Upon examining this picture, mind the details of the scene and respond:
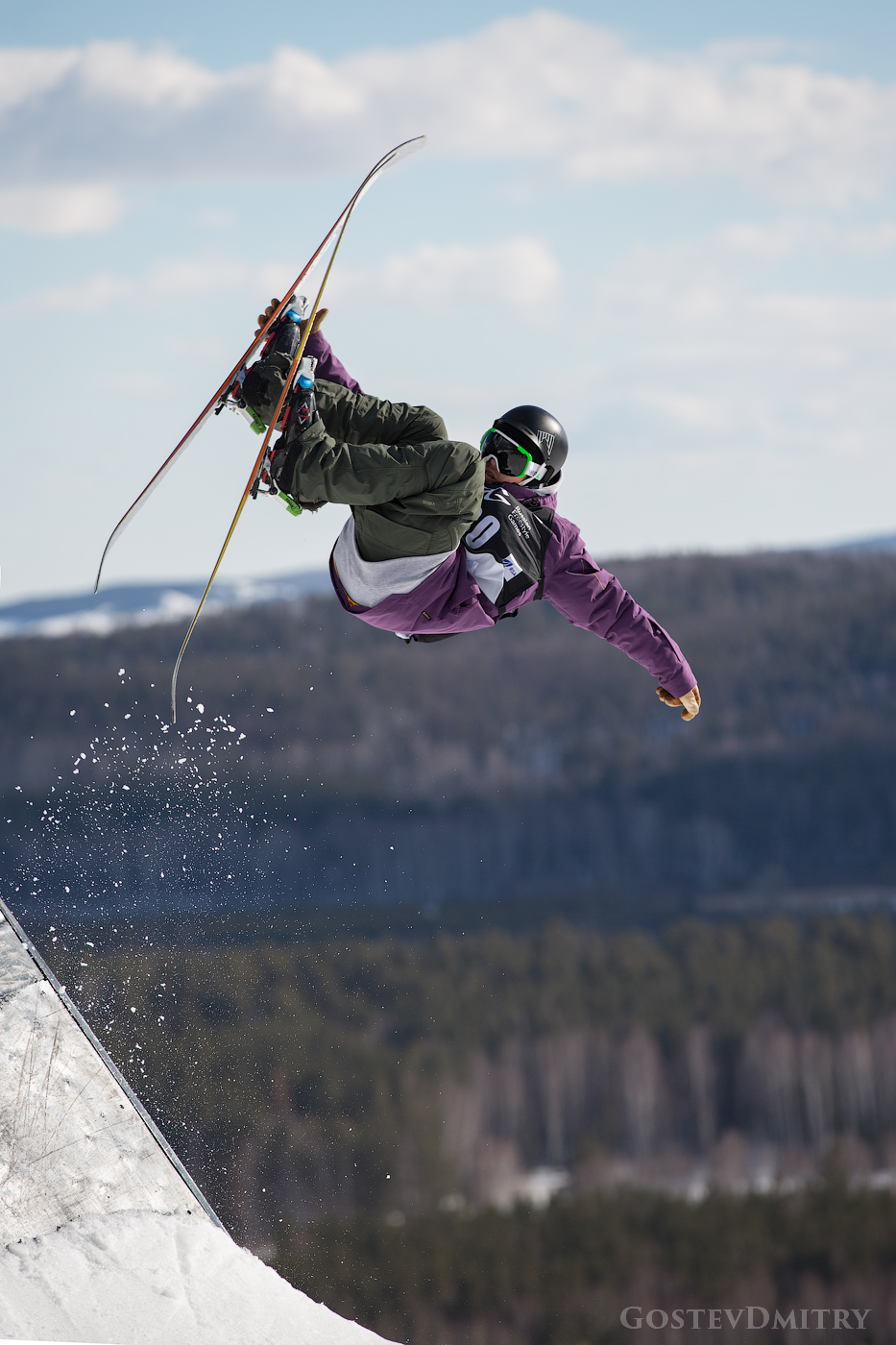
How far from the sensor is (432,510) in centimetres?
497

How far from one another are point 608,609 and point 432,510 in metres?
1.10

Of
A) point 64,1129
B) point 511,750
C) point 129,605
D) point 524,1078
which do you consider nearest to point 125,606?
point 129,605

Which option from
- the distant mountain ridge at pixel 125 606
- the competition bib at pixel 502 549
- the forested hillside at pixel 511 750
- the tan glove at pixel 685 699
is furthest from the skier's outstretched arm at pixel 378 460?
the distant mountain ridge at pixel 125 606

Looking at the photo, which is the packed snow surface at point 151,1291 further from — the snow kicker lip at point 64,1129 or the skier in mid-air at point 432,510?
the skier in mid-air at point 432,510

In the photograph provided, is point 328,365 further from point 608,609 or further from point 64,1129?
point 64,1129

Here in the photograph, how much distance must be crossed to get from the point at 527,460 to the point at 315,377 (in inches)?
39.6

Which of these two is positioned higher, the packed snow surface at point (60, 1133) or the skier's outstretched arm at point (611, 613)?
the skier's outstretched arm at point (611, 613)

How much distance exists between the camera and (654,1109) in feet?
323

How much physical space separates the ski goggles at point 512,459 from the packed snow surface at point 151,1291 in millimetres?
3729

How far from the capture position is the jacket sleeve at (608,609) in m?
5.60

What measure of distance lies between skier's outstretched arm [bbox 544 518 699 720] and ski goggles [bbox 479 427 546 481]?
0.29 metres

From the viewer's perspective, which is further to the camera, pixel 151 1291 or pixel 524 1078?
pixel 524 1078

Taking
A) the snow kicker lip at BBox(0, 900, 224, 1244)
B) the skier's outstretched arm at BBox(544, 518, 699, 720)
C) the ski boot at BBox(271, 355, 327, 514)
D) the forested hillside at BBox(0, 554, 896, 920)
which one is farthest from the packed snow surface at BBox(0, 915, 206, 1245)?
the forested hillside at BBox(0, 554, 896, 920)

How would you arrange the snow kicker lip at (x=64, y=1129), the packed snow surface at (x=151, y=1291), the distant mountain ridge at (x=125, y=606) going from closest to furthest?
the packed snow surface at (x=151, y=1291) < the snow kicker lip at (x=64, y=1129) < the distant mountain ridge at (x=125, y=606)
